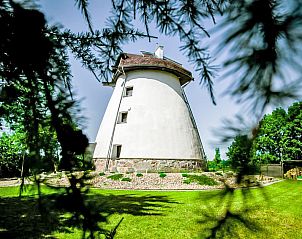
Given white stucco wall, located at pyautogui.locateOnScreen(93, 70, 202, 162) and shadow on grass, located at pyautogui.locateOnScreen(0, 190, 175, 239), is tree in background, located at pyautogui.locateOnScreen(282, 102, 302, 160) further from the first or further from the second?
white stucco wall, located at pyautogui.locateOnScreen(93, 70, 202, 162)

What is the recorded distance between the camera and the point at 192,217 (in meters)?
4.84

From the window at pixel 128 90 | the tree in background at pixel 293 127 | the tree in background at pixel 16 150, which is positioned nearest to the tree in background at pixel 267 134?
the tree in background at pixel 293 127

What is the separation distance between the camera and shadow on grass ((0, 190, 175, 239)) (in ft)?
3.00

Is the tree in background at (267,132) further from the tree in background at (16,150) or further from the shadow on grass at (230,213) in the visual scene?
the tree in background at (16,150)

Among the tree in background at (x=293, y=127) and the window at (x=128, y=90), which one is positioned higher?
the window at (x=128, y=90)

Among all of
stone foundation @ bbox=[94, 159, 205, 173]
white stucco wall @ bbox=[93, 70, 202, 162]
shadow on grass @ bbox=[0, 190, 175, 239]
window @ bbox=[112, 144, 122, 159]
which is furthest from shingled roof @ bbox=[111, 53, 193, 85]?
shadow on grass @ bbox=[0, 190, 175, 239]

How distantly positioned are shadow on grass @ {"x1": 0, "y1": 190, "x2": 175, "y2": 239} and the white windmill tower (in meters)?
7.10

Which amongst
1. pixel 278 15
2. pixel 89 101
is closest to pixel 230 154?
pixel 278 15

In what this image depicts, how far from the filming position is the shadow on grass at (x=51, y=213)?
36.0 inches

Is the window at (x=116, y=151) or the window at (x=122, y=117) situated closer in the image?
the window at (x=116, y=151)

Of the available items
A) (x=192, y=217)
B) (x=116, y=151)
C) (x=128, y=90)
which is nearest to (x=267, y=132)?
(x=192, y=217)

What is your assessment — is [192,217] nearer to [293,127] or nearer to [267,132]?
[293,127]

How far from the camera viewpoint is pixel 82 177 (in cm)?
91

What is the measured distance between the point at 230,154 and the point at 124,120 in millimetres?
14816
